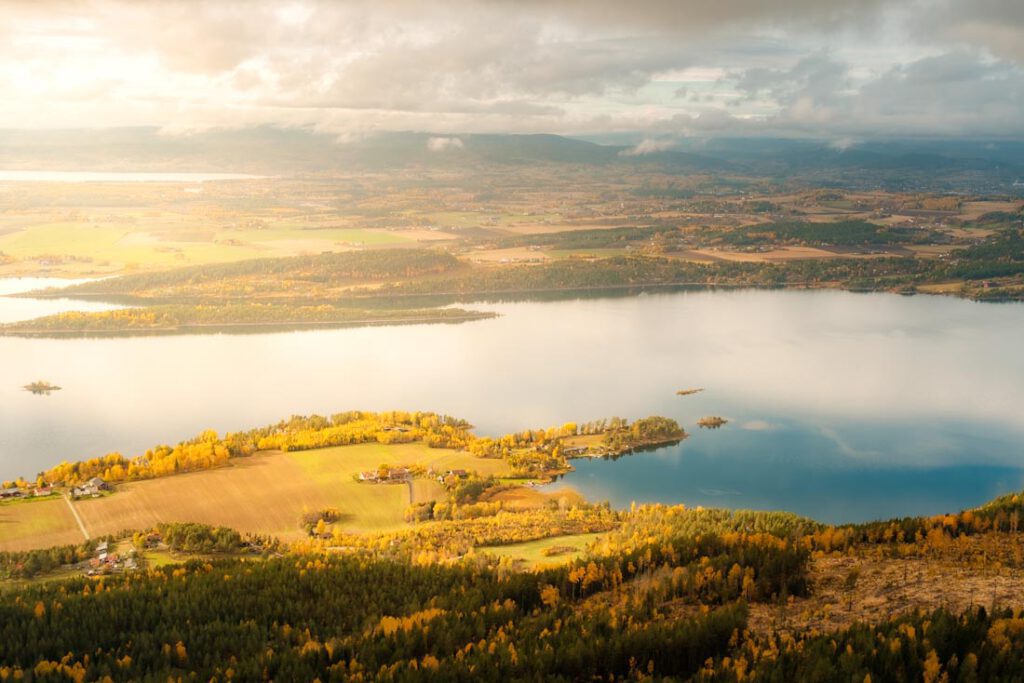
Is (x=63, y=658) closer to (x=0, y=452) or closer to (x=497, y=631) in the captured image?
(x=497, y=631)

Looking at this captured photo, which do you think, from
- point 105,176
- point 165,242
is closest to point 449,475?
point 165,242

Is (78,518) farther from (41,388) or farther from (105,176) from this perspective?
(105,176)

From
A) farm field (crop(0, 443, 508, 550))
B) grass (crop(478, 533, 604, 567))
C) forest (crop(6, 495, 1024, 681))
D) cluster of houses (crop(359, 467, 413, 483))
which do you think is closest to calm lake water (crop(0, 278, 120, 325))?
farm field (crop(0, 443, 508, 550))

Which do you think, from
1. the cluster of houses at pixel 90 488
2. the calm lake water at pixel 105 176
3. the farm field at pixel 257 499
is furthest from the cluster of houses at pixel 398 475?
the calm lake water at pixel 105 176

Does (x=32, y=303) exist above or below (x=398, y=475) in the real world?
above

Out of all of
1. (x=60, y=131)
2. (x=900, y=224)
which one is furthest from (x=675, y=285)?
(x=60, y=131)

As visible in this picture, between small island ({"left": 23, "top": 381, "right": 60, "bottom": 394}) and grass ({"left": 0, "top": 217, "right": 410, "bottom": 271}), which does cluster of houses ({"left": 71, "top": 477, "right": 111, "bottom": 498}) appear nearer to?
small island ({"left": 23, "top": 381, "right": 60, "bottom": 394})

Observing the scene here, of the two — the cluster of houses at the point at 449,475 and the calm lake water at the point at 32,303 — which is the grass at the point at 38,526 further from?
the calm lake water at the point at 32,303
